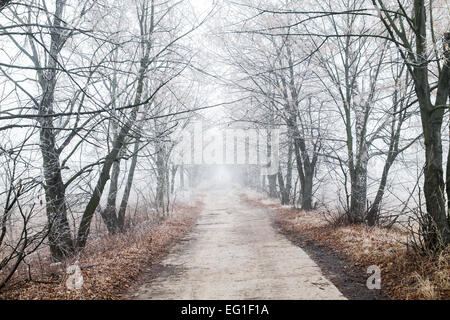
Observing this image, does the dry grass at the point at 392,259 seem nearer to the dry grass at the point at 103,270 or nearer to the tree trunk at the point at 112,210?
the dry grass at the point at 103,270

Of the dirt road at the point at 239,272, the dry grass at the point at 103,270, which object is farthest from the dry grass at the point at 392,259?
the dry grass at the point at 103,270

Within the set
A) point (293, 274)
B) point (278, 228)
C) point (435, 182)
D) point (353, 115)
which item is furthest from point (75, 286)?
point (353, 115)

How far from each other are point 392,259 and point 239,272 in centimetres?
271

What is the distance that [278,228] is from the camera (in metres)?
11.9

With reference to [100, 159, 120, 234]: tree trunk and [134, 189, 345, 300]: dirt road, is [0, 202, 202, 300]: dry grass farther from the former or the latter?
[100, 159, 120, 234]: tree trunk

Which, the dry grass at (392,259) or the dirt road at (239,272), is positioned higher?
the dry grass at (392,259)

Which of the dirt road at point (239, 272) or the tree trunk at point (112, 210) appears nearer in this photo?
the dirt road at point (239, 272)

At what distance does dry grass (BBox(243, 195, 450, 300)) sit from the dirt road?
84 centimetres

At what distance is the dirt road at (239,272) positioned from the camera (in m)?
5.11

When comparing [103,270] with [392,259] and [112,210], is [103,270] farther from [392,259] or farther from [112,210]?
[112,210]

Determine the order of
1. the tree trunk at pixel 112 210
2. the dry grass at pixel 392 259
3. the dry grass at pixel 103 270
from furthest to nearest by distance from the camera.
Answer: the tree trunk at pixel 112 210, the dry grass at pixel 103 270, the dry grass at pixel 392 259

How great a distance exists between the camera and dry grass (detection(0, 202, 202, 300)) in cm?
505

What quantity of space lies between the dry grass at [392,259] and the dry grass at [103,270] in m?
4.22

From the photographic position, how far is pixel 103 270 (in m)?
6.22
